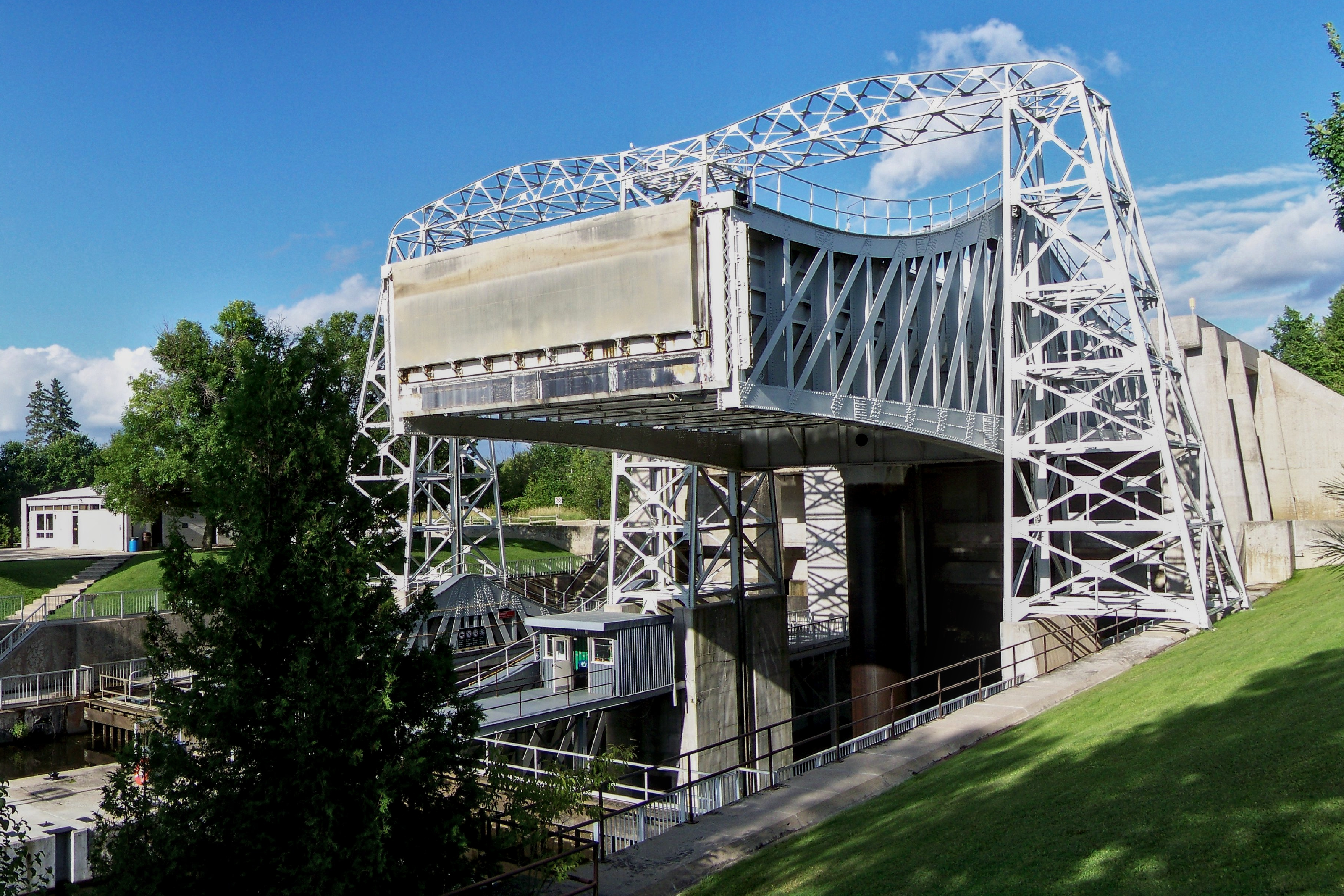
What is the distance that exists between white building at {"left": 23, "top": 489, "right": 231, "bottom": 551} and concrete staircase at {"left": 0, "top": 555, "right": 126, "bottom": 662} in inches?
297

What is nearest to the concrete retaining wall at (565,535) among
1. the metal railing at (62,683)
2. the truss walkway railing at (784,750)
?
the metal railing at (62,683)

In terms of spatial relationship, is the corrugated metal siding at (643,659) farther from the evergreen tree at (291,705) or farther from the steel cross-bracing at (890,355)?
the evergreen tree at (291,705)

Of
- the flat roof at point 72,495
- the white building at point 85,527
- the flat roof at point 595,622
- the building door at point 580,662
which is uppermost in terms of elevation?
the flat roof at point 72,495

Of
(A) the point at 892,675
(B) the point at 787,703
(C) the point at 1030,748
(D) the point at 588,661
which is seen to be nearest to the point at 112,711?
(D) the point at 588,661

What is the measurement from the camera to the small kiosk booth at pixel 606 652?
2897 centimetres

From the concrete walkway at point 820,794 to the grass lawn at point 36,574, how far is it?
35.6 meters

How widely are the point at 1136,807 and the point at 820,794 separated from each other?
5654 millimetres

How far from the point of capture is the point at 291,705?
9.36 meters

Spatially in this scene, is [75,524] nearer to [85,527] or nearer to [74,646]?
[85,527]

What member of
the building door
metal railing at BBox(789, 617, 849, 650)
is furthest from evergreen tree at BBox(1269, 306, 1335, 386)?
the building door

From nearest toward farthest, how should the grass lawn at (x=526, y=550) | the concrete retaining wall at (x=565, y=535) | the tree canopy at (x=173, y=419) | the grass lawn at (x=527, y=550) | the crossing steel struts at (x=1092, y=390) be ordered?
the crossing steel struts at (x=1092, y=390), the tree canopy at (x=173, y=419), the grass lawn at (x=526, y=550), the grass lawn at (x=527, y=550), the concrete retaining wall at (x=565, y=535)

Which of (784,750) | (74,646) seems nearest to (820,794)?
(784,750)

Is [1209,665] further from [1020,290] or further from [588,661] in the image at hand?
[588,661]

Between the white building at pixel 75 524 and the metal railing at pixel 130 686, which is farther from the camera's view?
the white building at pixel 75 524
